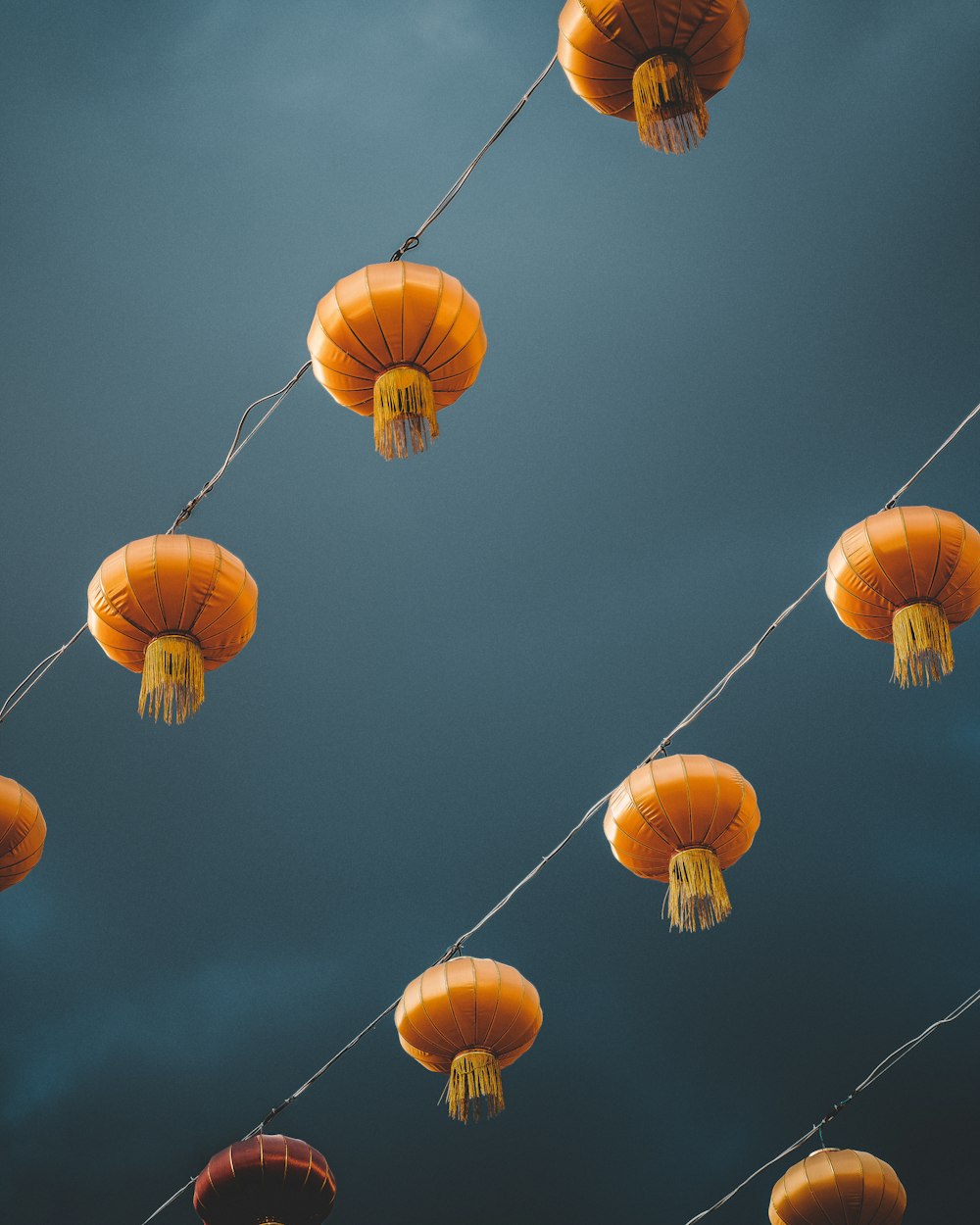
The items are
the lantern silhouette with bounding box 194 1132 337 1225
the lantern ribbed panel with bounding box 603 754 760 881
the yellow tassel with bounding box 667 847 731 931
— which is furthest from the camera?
the lantern silhouette with bounding box 194 1132 337 1225

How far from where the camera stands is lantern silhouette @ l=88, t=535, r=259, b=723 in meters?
4.87

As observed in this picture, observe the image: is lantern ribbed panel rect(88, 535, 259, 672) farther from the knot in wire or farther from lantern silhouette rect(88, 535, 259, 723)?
the knot in wire

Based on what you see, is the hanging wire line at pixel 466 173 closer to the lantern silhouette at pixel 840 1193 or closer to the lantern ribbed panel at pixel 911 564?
the lantern ribbed panel at pixel 911 564

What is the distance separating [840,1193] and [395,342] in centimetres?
400

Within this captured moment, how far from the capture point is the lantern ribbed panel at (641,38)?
12.8 ft

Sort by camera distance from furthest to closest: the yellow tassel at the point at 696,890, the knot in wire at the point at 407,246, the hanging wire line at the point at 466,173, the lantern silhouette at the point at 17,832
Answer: the lantern silhouette at the point at 17,832, the yellow tassel at the point at 696,890, the knot in wire at the point at 407,246, the hanging wire line at the point at 466,173

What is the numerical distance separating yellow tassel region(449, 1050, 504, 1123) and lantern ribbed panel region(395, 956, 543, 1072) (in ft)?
0.13

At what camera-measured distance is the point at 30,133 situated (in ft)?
39.9

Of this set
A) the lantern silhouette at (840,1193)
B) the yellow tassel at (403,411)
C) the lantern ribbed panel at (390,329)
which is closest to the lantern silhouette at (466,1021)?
the lantern silhouette at (840,1193)

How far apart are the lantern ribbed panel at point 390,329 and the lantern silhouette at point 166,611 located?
0.82 meters

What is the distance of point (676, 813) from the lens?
17.3 feet

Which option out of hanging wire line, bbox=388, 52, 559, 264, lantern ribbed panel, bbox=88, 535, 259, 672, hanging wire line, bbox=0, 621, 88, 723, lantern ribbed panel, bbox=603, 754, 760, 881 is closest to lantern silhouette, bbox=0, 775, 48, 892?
hanging wire line, bbox=0, 621, 88, 723

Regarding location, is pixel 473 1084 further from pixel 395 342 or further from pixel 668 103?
pixel 668 103

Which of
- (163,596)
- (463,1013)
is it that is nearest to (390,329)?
(163,596)
